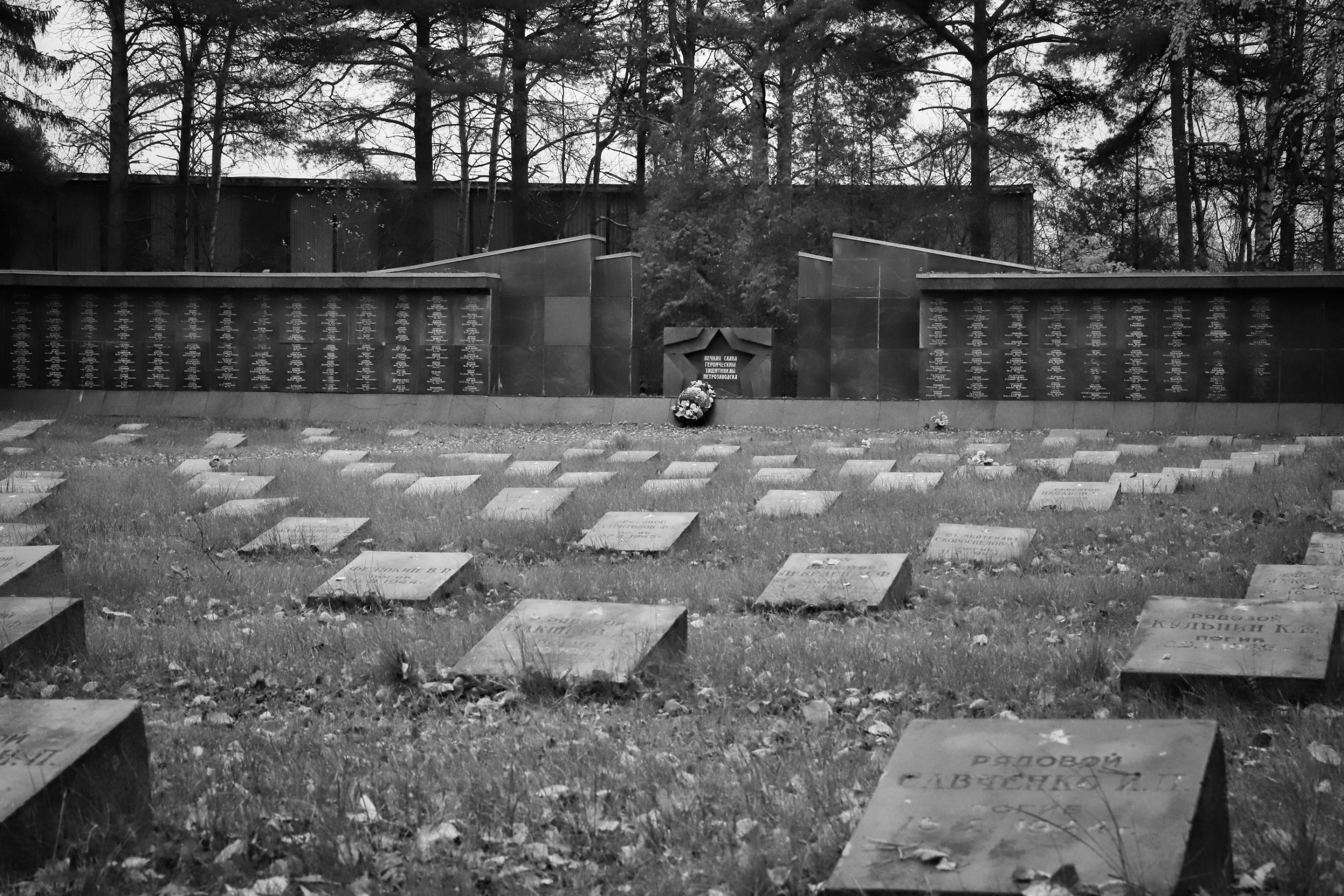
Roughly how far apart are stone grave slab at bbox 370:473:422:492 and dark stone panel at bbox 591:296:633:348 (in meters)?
8.82

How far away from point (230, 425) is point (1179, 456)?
13.1 meters

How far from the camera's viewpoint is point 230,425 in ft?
66.0

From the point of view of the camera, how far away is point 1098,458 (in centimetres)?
1359

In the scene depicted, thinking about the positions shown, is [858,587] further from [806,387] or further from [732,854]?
[806,387]

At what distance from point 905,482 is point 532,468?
3.86m

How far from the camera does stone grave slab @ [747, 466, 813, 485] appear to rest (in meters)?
12.4

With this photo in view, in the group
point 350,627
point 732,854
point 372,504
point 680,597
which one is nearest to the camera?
point 732,854

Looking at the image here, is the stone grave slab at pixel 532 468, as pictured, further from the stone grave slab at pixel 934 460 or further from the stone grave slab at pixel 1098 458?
the stone grave slab at pixel 1098 458

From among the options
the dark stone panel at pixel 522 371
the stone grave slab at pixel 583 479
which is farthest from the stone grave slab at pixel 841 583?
the dark stone panel at pixel 522 371

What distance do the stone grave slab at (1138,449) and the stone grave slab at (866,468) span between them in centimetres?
254

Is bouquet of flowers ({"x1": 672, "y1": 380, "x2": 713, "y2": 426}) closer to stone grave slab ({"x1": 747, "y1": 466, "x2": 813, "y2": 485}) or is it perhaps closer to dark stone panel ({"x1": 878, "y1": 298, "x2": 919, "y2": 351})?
dark stone panel ({"x1": 878, "y1": 298, "x2": 919, "y2": 351})

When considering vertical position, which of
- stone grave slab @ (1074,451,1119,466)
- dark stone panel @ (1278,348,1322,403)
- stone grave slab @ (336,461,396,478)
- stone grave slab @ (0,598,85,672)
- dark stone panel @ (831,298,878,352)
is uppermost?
dark stone panel @ (831,298,878,352)

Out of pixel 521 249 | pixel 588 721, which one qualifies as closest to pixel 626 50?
pixel 521 249

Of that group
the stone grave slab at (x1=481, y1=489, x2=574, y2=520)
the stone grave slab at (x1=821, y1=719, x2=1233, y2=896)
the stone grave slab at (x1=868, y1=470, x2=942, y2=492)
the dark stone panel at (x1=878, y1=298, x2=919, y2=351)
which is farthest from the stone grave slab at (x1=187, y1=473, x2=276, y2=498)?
the dark stone panel at (x1=878, y1=298, x2=919, y2=351)
